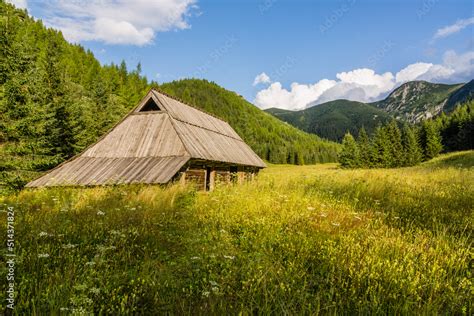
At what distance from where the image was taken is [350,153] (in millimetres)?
65625

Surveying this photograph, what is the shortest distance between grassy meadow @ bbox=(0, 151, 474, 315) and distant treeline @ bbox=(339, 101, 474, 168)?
54370 mm

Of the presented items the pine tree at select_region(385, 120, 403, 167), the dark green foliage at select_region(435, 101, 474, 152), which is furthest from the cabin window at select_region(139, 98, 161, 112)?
the dark green foliage at select_region(435, 101, 474, 152)

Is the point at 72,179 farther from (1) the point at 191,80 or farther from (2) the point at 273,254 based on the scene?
(1) the point at 191,80

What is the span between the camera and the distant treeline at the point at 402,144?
57.2 metres

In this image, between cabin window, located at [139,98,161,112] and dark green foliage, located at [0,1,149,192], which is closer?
dark green foliage, located at [0,1,149,192]

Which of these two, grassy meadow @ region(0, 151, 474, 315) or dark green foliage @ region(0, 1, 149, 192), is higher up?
dark green foliage @ region(0, 1, 149, 192)

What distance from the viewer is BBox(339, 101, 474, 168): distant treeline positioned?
188 feet

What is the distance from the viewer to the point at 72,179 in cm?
1524

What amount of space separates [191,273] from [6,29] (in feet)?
94.6

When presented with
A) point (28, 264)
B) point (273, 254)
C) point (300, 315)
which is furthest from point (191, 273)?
point (28, 264)

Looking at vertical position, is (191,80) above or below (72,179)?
above

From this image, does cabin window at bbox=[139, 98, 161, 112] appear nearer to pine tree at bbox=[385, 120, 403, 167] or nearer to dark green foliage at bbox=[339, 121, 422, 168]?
dark green foliage at bbox=[339, 121, 422, 168]

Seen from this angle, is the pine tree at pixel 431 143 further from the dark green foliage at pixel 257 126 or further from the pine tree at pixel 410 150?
the dark green foliage at pixel 257 126

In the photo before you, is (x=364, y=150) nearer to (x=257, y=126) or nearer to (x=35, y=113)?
(x=35, y=113)
